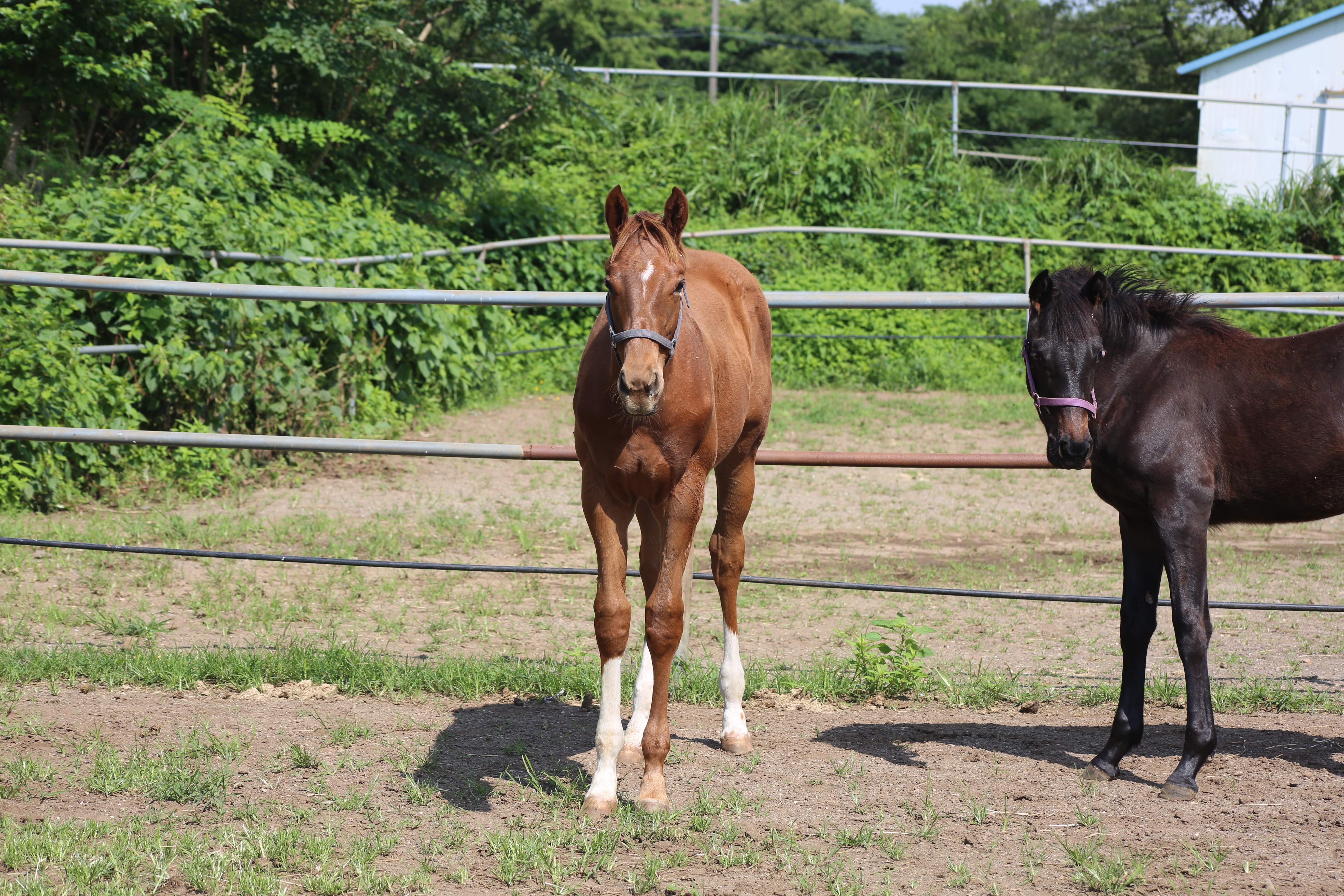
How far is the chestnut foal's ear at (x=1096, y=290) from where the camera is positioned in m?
3.38

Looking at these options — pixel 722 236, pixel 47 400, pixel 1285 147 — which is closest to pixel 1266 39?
pixel 1285 147

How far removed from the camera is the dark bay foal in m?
3.33

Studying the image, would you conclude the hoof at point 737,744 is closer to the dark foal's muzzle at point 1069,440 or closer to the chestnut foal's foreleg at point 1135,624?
the chestnut foal's foreleg at point 1135,624

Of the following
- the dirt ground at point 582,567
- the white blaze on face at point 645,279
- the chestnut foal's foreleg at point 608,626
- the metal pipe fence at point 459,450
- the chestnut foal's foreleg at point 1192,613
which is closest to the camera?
the white blaze on face at point 645,279

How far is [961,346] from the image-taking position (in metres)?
13.4

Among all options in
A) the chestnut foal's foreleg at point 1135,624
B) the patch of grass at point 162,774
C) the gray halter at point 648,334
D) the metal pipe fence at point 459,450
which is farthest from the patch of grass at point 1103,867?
the patch of grass at point 162,774

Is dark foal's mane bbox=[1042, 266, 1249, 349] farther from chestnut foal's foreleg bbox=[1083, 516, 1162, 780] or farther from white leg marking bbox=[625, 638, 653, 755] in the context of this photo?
white leg marking bbox=[625, 638, 653, 755]

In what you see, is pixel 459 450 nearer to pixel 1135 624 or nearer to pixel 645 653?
pixel 645 653

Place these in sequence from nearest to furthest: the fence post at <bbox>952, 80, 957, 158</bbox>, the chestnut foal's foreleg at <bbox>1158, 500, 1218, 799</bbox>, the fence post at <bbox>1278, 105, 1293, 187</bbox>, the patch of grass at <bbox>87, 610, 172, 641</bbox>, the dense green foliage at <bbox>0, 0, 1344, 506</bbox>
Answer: the chestnut foal's foreleg at <bbox>1158, 500, 1218, 799</bbox>, the patch of grass at <bbox>87, 610, 172, 641</bbox>, the dense green foliage at <bbox>0, 0, 1344, 506</bbox>, the fence post at <bbox>1278, 105, 1293, 187</bbox>, the fence post at <bbox>952, 80, 957, 158</bbox>

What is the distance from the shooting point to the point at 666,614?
3197 millimetres

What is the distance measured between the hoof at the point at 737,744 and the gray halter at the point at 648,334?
4.49 ft

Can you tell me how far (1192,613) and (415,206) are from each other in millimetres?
10918

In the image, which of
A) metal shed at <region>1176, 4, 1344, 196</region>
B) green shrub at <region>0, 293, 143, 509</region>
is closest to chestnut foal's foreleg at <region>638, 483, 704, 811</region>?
green shrub at <region>0, 293, 143, 509</region>

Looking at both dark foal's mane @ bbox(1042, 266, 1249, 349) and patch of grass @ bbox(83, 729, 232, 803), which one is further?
dark foal's mane @ bbox(1042, 266, 1249, 349)
